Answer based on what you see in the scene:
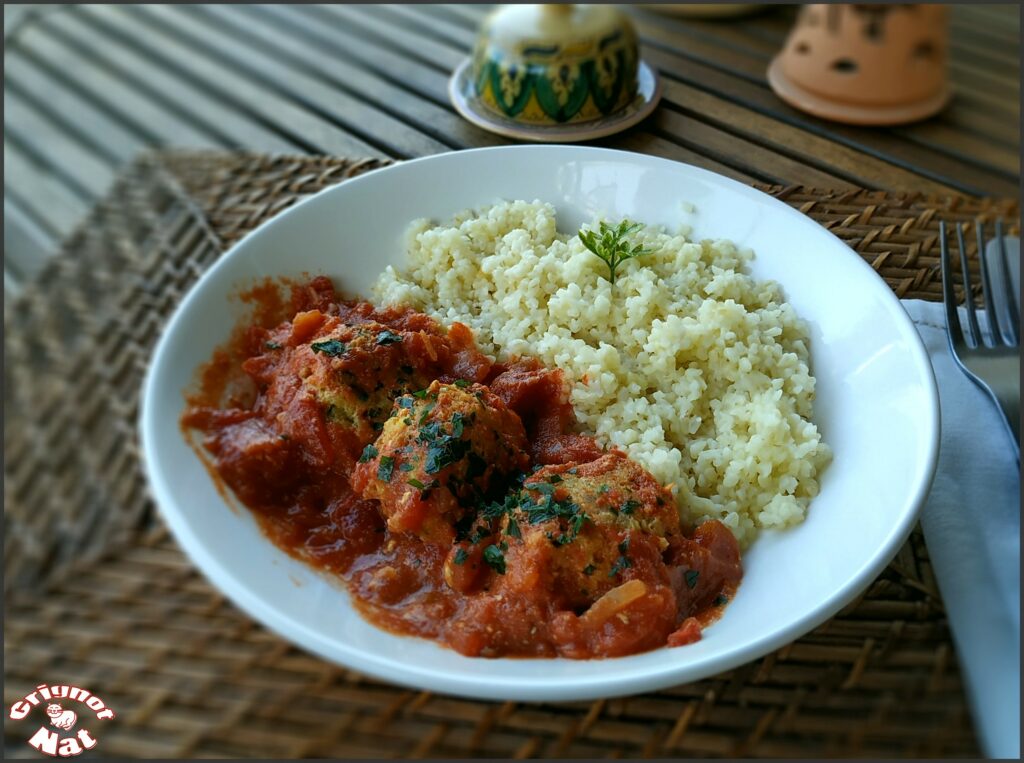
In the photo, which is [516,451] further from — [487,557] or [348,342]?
[348,342]

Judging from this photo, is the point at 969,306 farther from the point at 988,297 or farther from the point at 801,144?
the point at 801,144

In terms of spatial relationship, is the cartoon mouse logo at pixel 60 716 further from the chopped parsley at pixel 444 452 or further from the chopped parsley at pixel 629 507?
the chopped parsley at pixel 629 507

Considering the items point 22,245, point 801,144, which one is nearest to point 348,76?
point 22,245

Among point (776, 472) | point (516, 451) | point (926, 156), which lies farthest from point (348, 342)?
point (926, 156)

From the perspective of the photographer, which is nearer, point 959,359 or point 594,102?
point 959,359

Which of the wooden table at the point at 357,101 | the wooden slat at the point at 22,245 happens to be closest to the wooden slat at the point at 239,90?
the wooden table at the point at 357,101

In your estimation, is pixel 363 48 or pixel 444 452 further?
pixel 363 48
